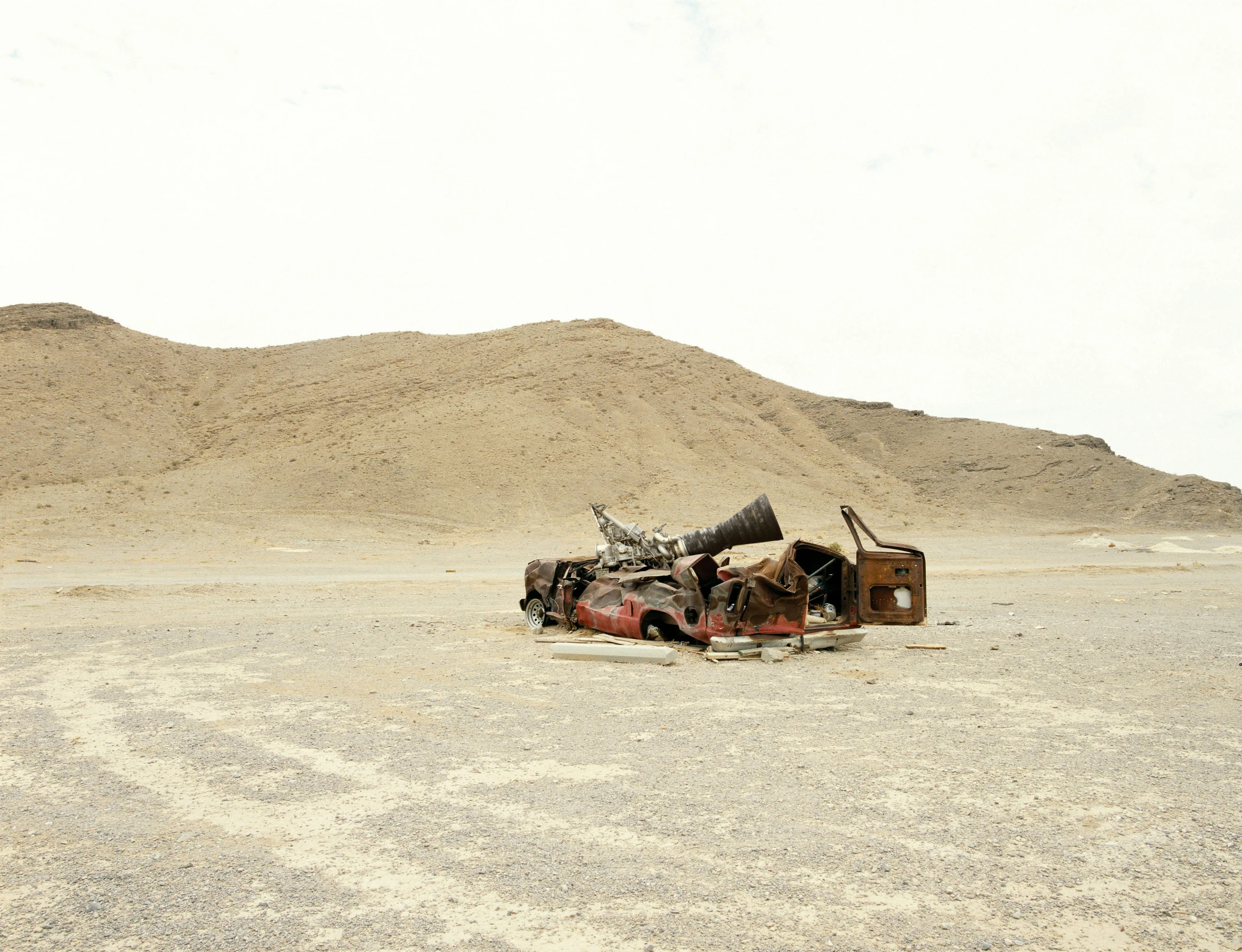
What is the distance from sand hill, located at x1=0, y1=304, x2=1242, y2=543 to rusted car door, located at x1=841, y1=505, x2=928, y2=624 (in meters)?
29.3

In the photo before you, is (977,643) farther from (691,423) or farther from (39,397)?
(39,397)

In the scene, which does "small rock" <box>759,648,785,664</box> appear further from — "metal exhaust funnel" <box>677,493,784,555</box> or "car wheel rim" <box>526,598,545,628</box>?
"car wheel rim" <box>526,598,545,628</box>

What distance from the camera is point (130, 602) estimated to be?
18719 mm

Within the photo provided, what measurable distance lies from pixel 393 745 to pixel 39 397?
66345 mm

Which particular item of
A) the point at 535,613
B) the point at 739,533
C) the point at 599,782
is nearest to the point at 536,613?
the point at 535,613

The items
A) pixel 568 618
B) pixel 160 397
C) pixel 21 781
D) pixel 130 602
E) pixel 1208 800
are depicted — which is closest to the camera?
pixel 1208 800

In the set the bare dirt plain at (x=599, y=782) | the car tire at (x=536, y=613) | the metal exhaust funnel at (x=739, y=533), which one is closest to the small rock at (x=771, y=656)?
the bare dirt plain at (x=599, y=782)

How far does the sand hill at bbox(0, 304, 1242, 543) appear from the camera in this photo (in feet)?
150

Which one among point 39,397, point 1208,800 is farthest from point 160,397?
point 1208,800

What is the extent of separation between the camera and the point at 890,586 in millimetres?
11789

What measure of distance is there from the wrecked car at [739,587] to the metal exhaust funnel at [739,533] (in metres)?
0.01

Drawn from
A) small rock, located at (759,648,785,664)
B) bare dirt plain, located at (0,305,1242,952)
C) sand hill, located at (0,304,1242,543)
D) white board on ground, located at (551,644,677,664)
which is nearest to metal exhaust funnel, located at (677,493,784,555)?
small rock, located at (759,648,785,664)

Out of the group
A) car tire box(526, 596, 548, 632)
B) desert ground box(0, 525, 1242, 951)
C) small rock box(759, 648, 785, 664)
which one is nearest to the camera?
desert ground box(0, 525, 1242, 951)

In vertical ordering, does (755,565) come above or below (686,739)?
above
